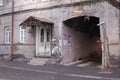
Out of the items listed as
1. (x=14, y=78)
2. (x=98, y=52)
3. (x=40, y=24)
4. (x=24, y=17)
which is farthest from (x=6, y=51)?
(x=14, y=78)

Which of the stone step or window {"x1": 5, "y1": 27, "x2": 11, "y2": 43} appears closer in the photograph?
the stone step

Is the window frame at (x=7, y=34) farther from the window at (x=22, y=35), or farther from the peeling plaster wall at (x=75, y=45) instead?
the peeling plaster wall at (x=75, y=45)

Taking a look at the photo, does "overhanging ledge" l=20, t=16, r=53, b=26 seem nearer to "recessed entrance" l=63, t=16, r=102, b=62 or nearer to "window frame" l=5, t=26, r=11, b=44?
"recessed entrance" l=63, t=16, r=102, b=62

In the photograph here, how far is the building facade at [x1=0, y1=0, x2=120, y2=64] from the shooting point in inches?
792

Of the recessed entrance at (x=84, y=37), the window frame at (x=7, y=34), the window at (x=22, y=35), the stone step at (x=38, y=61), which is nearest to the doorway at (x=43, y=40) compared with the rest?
the stone step at (x=38, y=61)

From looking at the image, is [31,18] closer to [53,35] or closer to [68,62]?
[53,35]

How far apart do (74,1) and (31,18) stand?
3412 millimetres

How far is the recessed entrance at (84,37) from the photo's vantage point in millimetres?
23203

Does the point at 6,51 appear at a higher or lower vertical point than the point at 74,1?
lower

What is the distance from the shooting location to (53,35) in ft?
75.9

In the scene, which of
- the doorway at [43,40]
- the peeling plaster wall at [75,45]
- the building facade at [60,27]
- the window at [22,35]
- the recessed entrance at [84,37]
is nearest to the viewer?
the building facade at [60,27]

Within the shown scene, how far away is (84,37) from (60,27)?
10.7ft

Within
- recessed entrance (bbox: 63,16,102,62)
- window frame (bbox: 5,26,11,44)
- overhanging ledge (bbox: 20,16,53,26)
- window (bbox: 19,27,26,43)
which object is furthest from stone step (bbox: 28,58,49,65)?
window frame (bbox: 5,26,11,44)

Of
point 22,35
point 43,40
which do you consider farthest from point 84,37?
point 22,35
